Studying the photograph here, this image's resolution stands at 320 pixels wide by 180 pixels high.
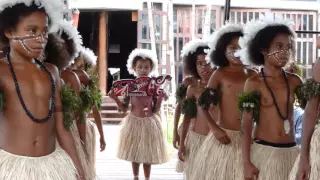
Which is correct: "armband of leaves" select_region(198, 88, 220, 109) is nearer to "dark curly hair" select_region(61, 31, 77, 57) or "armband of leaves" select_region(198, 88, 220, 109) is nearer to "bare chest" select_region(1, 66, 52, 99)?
"dark curly hair" select_region(61, 31, 77, 57)

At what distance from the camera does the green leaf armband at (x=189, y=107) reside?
441 cm

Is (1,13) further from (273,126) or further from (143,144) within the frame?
(143,144)

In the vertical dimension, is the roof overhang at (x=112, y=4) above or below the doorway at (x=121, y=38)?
above

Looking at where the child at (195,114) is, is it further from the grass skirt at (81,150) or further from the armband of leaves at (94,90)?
the grass skirt at (81,150)

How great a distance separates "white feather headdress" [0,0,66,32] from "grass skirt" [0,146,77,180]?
0.56 metres

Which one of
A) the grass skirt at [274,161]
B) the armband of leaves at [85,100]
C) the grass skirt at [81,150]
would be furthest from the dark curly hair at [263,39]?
the armband of leaves at [85,100]

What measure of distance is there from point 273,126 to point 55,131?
3.64 feet

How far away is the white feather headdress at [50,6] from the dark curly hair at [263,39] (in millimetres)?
1115

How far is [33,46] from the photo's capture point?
2434 millimetres

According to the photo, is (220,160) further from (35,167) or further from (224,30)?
(35,167)

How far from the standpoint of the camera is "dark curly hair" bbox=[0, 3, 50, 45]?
8.03ft

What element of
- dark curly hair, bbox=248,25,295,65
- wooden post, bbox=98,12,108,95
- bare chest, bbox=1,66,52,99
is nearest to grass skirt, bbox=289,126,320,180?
A: dark curly hair, bbox=248,25,295,65

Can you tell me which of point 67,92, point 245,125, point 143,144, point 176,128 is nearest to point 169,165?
point 143,144

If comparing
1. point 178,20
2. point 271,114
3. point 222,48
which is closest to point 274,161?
point 271,114
